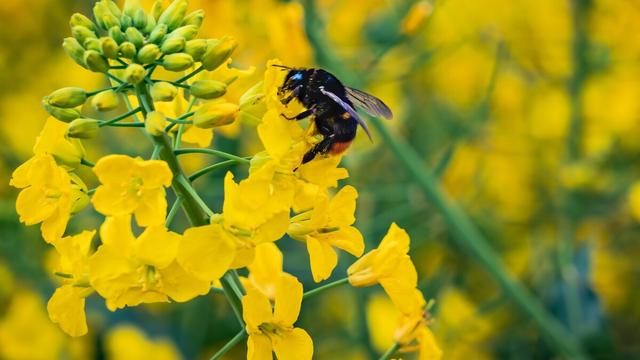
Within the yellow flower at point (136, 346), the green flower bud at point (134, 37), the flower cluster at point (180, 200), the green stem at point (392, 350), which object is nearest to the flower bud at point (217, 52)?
the flower cluster at point (180, 200)

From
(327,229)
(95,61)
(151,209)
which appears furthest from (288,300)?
(95,61)

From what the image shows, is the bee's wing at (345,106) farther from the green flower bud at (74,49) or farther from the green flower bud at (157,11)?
the green flower bud at (74,49)

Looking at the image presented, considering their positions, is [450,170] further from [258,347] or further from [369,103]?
[258,347]

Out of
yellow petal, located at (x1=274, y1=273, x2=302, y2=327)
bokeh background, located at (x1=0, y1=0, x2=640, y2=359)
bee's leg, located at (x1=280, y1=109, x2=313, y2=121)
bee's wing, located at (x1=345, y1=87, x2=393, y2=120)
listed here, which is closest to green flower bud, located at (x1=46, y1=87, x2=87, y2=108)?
bee's leg, located at (x1=280, y1=109, x2=313, y2=121)

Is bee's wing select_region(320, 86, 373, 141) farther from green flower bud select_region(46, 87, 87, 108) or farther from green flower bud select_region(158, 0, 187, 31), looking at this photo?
green flower bud select_region(46, 87, 87, 108)

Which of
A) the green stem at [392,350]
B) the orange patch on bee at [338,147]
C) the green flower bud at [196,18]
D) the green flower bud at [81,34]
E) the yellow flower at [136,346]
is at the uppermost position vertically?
the green flower bud at [81,34]
